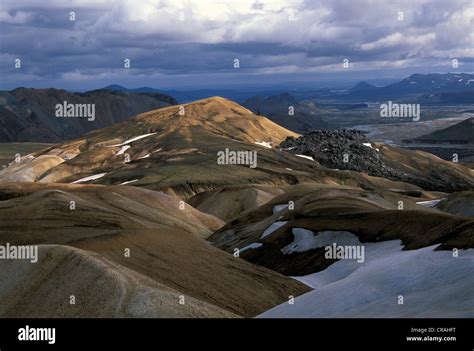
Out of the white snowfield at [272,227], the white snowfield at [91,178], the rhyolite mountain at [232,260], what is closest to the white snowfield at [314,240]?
the rhyolite mountain at [232,260]

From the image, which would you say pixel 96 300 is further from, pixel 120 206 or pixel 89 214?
pixel 120 206

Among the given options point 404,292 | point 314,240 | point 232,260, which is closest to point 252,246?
point 314,240

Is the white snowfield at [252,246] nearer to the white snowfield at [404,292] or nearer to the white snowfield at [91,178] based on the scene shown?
the white snowfield at [404,292]

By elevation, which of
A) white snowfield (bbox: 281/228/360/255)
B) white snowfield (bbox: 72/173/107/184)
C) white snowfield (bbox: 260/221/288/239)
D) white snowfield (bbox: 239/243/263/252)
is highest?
white snowfield (bbox: 281/228/360/255)

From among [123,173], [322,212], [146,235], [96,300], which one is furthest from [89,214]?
[123,173]

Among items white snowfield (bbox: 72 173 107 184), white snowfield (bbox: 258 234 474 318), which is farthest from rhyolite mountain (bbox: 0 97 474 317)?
white snowfield (bbox: 72 173 107 184)

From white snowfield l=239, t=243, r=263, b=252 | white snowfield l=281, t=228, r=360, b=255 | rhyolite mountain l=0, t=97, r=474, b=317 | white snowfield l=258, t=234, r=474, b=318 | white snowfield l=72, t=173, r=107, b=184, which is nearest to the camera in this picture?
white snowfield l=258, t=234, r=474, b=318

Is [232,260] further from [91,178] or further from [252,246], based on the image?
[91,178]

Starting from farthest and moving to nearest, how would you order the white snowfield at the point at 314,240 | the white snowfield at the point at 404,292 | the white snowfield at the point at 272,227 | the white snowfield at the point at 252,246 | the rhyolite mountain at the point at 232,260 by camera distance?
1. the white snowfield at the point at 272,227
2. the white snowfield at the point at 252,246
3. the white snowfield at the point at 314,240
4. the rhyolite mountain at the point at 232,260
5. the white snowfield at the point at 404,292

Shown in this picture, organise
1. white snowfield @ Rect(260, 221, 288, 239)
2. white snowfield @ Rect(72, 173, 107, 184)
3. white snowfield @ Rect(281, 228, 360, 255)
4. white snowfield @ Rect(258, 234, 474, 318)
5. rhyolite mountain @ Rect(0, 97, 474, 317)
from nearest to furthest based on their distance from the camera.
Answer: white snowfield @ Rect(258, 234, 474, 318) < rhyolite mountain @ Rect(0, 97, 474, 317) < white snowfield @ Rect(281, 228, 360, 255) < white snowfield @ Rect(260, 221, 288, 239) < white snowfield @ Rect(72, 173, 107, 184)

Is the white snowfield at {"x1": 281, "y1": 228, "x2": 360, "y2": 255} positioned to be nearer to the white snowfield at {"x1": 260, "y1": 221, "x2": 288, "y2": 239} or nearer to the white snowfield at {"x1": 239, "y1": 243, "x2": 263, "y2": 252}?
the white snowfield at {"x1": 239, "y1": 243, "x2": 263, "y2": 252}
